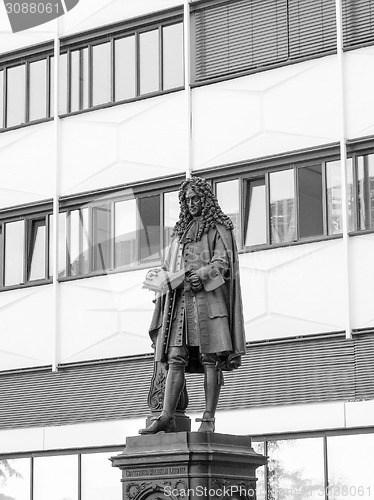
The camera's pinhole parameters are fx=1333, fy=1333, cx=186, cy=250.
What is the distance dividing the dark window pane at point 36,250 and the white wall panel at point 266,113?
450cm

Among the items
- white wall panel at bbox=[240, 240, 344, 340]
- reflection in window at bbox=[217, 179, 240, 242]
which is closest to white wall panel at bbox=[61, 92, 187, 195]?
reflection in window at bbox=[217, 179, 240, 242]

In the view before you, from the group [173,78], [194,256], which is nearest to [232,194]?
[173,78]

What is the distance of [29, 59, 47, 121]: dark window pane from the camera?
29.8 meters

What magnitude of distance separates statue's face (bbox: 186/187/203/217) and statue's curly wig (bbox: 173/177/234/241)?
0.03 m

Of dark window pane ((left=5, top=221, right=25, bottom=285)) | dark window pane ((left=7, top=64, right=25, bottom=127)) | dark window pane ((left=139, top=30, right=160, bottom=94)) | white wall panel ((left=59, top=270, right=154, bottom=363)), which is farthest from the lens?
dark window pane ((left=7, top=64, right=25, bottom=127))

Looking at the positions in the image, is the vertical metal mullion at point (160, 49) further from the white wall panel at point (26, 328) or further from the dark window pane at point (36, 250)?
the white wall panel at point (26, 328)

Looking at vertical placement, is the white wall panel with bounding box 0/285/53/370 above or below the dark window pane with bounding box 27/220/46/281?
below

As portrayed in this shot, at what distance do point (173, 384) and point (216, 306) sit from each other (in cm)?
98

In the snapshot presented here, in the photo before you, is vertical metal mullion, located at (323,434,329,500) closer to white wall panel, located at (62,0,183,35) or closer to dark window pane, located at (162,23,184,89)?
dark window pane, located at (162,23,184,89)

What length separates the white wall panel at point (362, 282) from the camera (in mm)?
23797

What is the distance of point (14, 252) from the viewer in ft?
97.6

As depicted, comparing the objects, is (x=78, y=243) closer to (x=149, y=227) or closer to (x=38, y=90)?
(x=149, y=227)

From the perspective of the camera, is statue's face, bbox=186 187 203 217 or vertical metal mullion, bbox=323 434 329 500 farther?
vertical metal mullion, bbox=323 434 329 500

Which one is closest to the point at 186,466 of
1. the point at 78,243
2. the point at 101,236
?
the point at 101,236
